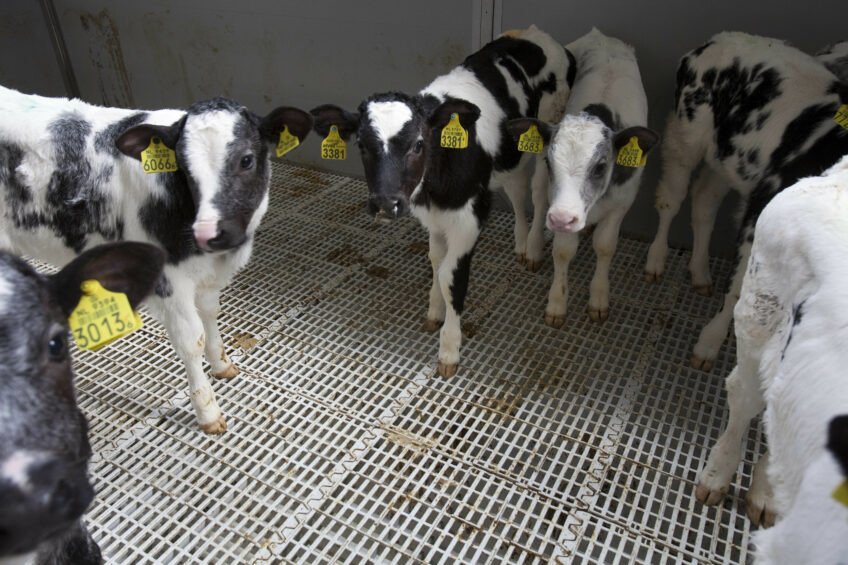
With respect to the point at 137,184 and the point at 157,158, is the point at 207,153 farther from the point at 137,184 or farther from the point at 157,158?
the point at 137,184

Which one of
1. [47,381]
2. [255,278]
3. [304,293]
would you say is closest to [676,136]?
[304,293]

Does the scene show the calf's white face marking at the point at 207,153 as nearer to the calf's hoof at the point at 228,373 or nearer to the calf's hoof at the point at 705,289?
the calf's hoof at the point at 228,373

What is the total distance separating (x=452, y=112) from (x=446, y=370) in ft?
4.35

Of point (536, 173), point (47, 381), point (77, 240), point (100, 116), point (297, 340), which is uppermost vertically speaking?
point (100, 116)

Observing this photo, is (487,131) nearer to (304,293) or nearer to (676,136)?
(676,136)

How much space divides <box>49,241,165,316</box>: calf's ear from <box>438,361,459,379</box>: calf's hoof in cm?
168

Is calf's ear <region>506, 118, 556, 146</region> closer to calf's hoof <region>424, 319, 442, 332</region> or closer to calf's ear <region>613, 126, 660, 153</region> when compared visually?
calf's ear <region>613, 126, 660, 153</region>

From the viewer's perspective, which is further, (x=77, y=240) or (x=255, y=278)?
(x=255, y=278)

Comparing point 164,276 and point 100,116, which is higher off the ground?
point 100,116

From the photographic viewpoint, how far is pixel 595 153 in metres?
2.79

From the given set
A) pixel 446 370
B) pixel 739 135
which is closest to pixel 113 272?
pixel 446 370

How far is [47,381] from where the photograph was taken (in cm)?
136

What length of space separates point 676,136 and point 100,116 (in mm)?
3146

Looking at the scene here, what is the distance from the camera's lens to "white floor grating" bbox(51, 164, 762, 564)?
2.23 metres
